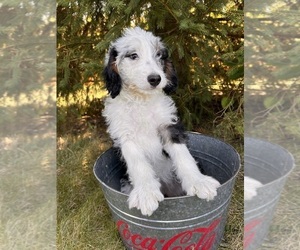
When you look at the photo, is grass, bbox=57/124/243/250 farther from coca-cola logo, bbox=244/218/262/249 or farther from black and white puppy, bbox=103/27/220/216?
coca-cola logo, bbox=244/218/262/249

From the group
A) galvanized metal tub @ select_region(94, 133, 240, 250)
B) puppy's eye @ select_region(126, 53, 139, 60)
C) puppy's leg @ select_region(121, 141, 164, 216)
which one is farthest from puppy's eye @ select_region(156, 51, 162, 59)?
galvanized metal tub @ select_region(94, 133, 240, 250)

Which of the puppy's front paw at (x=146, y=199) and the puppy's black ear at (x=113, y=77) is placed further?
the puppy's black ear at (x=113, y=77)

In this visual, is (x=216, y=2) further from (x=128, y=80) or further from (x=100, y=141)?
(x=100, y=141)

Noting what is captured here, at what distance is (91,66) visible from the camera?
9.30 ft

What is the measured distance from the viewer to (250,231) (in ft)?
5.32

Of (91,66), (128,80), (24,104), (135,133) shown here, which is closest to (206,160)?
(135,133)

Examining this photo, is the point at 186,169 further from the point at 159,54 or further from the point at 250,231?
the point at 159,54

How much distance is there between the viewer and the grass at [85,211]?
8.15 ft

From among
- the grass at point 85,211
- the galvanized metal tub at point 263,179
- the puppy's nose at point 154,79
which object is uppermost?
the puppy's nose at point 154,79

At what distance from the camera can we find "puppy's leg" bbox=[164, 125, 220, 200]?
75.7 inches

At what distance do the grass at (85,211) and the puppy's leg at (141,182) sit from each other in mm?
611

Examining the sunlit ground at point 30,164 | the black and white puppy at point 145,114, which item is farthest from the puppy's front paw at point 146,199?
the sunlit ground at point 30,164

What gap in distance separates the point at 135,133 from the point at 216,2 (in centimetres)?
119

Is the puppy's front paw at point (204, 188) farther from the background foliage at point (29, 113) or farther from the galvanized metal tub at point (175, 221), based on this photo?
the background foliage at point (29, 113)
